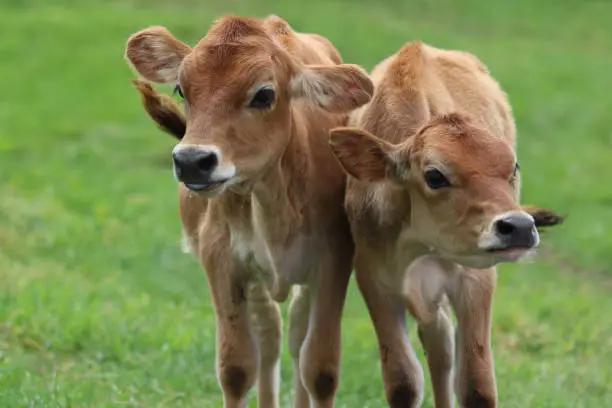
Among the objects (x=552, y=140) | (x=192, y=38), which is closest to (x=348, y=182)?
(x=552, y=140)

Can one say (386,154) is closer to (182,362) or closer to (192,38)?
(182,362)

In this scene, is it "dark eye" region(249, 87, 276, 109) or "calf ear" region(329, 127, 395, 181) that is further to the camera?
"calf ear" region(329, 127, 395, 181)

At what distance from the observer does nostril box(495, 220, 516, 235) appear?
5.94m

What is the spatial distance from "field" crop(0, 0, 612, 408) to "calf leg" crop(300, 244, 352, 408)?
1154 millimetres

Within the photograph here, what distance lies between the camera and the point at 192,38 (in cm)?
2352

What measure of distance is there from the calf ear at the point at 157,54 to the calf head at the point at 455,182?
972 mm

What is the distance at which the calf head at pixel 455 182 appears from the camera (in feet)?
19.9

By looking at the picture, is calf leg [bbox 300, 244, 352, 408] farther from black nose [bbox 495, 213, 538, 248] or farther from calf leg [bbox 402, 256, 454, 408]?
black nose [bbox 495, 213, 538, 248]

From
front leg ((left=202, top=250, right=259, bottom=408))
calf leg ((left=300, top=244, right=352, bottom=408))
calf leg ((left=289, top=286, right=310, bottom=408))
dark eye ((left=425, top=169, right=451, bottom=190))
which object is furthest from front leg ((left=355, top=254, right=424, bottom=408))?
calf leg ((left=289, top=286, right=310, bottom=408))

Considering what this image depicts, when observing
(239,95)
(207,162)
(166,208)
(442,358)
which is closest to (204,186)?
(207,162)

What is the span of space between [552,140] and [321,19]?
7256 mm

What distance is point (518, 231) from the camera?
592cm

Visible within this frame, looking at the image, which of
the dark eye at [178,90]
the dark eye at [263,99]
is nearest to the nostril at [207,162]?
the dark eye at [263,99]

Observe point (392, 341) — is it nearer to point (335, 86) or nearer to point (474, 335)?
point (474, 335)
